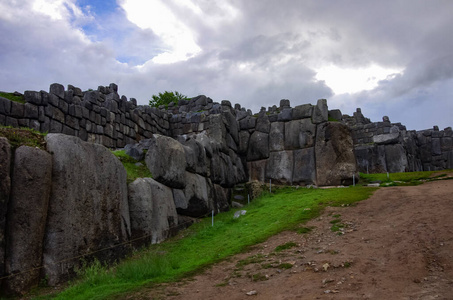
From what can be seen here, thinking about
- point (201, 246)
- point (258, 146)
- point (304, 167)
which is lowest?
point (201, 246)

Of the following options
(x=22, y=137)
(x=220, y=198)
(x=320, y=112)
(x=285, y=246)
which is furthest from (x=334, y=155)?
(x=22, y=137)

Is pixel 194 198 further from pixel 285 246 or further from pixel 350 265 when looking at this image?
pixel 350 265

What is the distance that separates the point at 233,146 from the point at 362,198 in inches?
366

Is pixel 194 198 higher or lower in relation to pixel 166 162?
lower

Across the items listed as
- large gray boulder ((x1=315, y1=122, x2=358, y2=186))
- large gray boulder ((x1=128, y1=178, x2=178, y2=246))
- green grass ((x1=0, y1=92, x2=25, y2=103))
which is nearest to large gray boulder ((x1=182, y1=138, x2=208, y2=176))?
large gray boulder ((x1=128, y1=178, x2=178, y2=246))

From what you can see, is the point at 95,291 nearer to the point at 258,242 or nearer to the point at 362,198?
the point at 258,242

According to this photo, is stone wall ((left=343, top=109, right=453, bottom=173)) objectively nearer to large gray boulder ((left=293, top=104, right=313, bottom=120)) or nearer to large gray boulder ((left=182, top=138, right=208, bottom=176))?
large gray boulder ((left=293, top=104, right=313, bottom=120))

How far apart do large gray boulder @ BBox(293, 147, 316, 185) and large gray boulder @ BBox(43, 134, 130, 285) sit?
11.2 metres

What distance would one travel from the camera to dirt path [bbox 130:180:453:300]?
18.2 feet

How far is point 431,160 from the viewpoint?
33.7 meters

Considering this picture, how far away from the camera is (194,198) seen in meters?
14.1

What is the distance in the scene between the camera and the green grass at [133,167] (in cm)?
1168

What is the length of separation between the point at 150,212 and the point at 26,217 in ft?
13.3

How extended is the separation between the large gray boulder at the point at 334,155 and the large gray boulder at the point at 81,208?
1134cm
